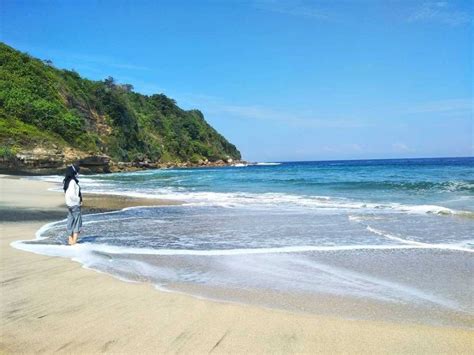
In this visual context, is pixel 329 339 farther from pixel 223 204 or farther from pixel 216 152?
pixel 216 152

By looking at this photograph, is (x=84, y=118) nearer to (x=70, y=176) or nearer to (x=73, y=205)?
(x=70, y=176)

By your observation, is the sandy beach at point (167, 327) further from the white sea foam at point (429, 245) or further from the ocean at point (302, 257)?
the white sea foam at point (429, 245)

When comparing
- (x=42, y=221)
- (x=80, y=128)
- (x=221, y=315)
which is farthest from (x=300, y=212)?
(x=80, y=128)

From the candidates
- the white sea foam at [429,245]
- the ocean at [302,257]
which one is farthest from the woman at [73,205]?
the white sea foam at [429,245]

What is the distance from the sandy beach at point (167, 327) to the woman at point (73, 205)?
3081 mm

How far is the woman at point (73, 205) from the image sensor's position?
863 centimetres

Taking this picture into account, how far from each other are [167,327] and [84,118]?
66.6m

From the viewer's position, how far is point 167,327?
161 inches

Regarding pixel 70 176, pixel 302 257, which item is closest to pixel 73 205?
pixel 70 176

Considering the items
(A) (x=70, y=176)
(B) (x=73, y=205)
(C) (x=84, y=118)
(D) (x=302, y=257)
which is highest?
(C) (x=84, y=118)

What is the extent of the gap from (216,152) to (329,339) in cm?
12131

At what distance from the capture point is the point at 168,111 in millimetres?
121312

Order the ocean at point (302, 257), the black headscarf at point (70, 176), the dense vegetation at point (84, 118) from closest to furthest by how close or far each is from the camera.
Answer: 1. the ocean at point (302, 257)
2. the black headscarf at point (70, 176)
3. the dense vegetation at point (84, 118)

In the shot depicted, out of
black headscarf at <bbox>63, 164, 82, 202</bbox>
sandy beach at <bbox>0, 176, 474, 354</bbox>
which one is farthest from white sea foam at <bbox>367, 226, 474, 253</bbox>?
black headscarf at <bbox>63, 164, 82, 202</bbox>
